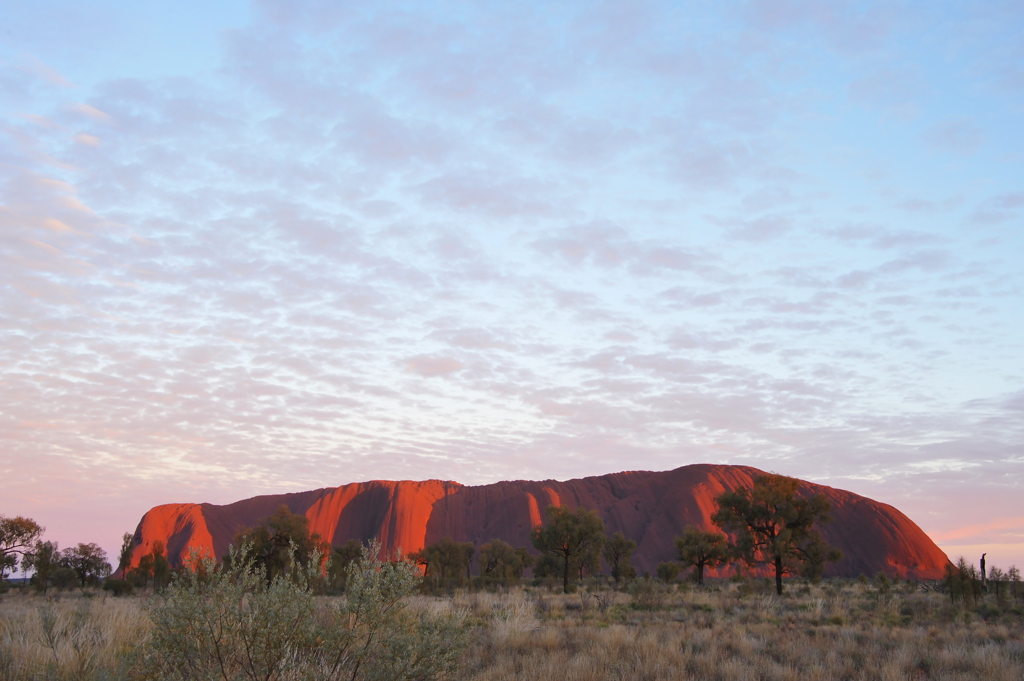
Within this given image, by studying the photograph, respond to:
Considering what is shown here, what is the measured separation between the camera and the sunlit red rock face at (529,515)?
104m

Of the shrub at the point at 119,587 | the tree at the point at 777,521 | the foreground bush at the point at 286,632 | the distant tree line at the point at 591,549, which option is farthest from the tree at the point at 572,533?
the foreground bush at the point at 286,632

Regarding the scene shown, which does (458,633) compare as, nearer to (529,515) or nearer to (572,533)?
(572,533)

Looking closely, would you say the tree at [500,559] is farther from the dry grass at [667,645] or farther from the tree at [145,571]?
the dry grass at [667,645]

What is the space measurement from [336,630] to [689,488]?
117364 millimetres

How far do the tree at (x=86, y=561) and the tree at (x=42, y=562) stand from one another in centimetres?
132

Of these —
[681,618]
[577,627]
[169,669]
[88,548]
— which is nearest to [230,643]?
[169,669]

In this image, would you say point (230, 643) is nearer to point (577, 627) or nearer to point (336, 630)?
point (336, 630)

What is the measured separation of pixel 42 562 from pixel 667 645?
170ft

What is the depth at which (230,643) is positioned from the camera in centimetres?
519

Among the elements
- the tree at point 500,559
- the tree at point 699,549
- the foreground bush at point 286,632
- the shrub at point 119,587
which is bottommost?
the tree at point 500,559

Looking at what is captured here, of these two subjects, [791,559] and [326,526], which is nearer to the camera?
[791,559]

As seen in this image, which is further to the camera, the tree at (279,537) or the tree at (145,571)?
the tree at (145,571)

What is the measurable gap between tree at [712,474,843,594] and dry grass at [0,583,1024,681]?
1345 centimetres

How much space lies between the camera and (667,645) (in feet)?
42.0
